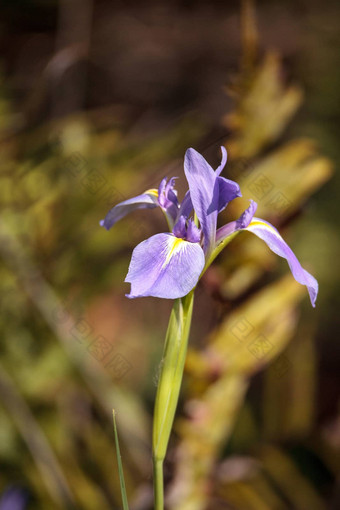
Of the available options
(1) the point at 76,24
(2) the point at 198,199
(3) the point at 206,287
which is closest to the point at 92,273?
(3) the point at 206,287

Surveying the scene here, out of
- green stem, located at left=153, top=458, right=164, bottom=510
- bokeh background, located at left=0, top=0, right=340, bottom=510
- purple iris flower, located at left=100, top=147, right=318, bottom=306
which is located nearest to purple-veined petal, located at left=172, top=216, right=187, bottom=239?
purple iris flower, located at left=100, top=147, right=318, bottom=306

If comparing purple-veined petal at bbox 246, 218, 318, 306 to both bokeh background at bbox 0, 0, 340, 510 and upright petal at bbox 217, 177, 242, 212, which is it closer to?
upright petal at bbox 217, 177, 242, 212

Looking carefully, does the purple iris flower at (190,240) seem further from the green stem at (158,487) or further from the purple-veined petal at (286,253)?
the green stem at (158,487)

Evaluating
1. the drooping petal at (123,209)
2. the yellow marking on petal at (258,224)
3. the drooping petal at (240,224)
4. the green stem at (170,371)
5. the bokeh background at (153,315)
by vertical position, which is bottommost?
the bokeh background at (153,315)

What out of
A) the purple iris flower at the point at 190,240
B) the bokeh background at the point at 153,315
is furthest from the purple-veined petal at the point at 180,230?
the bokeh background at the point at 153,315

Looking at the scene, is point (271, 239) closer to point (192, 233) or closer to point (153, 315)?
point (192, 233)

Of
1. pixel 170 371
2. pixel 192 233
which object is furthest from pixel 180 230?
pixel 170 371

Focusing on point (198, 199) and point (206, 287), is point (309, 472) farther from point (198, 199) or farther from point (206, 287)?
point (198, 199)
